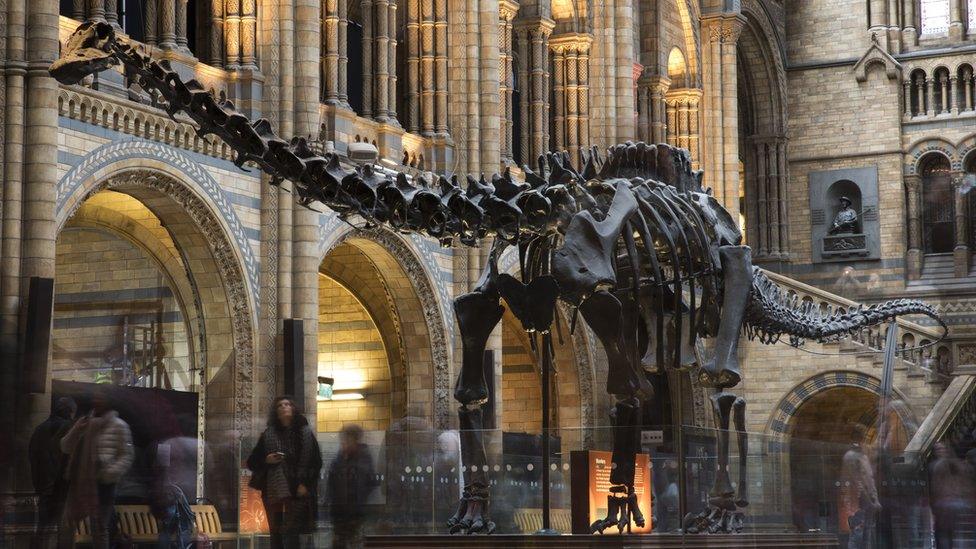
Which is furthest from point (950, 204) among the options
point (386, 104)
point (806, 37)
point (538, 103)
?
point (386, 104)

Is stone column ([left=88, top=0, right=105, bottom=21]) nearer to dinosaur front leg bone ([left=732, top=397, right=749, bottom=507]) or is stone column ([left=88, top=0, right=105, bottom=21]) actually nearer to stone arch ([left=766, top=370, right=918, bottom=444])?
dinosaur front leg bone ([left=732, top=397, right=749, bottom=507])

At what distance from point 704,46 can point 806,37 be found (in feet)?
15.9

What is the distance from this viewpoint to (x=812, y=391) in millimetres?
33906

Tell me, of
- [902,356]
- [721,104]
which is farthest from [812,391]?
[721,104]

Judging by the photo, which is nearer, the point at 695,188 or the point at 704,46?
the point at 695,188

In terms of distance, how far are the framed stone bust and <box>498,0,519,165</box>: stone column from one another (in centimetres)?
1356

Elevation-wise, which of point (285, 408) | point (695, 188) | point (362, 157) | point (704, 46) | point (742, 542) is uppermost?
point (704, 46)

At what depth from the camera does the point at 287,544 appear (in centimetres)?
1156

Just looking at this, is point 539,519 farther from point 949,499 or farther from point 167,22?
point 167,22

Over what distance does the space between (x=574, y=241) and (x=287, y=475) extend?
2.77 m

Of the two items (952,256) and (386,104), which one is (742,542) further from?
(952,256)

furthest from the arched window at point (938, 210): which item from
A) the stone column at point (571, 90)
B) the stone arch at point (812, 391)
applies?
the stone column at point (571, 90)

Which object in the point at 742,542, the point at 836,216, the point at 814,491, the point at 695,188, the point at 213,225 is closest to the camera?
the point at 742,542

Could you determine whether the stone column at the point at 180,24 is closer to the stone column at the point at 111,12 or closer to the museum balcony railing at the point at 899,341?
the stone column at the point at 111,12
